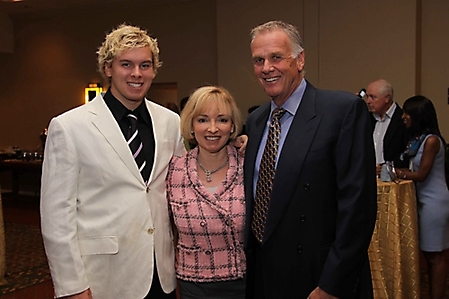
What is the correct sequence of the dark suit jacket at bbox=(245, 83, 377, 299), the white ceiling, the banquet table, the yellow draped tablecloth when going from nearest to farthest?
the dark suit jacket at bbox=(245, 83, 377, 299) → the yellow draped tablecloth → the banquet table → the white ceiling

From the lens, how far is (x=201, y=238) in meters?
2.19

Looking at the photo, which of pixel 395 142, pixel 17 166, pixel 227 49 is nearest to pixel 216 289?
pixel 395 142

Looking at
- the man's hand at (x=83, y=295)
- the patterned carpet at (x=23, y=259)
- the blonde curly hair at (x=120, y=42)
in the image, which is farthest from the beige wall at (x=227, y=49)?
the man's hand at (x=83, y=295)

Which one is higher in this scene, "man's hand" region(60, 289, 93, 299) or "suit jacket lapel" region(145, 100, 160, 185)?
"suit jacket lapel" region(145, 100, 160, 185)

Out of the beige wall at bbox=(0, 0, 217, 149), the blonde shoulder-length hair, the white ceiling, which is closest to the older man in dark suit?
the blonde shoulder-length hair

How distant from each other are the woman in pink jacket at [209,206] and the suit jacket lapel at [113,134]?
23 cm

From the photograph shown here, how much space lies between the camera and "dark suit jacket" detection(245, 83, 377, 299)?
1851 millimetres

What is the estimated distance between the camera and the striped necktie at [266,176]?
2025 mm

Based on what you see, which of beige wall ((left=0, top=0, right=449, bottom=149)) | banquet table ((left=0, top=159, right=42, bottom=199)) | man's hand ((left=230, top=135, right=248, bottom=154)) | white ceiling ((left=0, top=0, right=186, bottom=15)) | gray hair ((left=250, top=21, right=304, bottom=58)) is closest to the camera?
gray hair ((left=250, top=21, right=304, bottom=58))

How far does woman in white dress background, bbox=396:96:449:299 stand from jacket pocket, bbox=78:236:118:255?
2506 millimetres

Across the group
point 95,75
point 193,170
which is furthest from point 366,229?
point 95,75

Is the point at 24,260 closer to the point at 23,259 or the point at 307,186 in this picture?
the point at 23,259

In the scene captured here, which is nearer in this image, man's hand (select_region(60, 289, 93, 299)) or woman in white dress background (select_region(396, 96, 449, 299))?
man's hand (select_region(60, 289, 93, 299))

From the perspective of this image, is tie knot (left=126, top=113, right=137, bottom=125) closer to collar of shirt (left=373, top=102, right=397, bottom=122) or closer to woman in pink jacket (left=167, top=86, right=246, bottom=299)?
woman in pink jacket (left=167, top=86, right=246, bottom=299)
